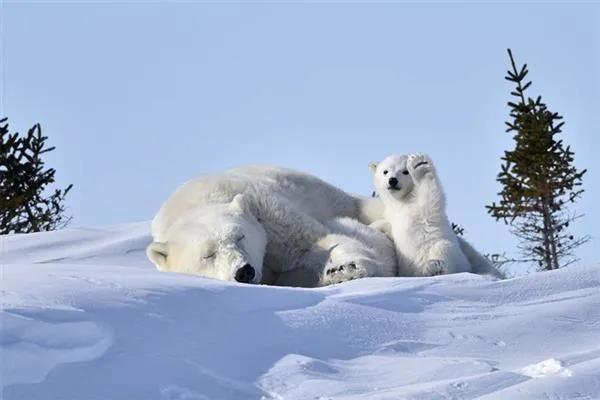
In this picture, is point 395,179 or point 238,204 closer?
point 238,204

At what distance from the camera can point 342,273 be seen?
6.91 meters

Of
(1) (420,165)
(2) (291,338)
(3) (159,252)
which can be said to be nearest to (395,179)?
(1) (420,165)

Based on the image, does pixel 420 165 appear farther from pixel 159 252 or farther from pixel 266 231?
pixel 159 252

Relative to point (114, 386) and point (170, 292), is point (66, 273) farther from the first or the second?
point (114, 386)

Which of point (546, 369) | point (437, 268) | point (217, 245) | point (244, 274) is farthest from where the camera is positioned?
point (437, 268)

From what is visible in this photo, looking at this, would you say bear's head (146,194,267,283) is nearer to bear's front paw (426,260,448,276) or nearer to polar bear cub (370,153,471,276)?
polar bear cub (370,153,471,276)

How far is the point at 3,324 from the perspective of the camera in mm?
4266

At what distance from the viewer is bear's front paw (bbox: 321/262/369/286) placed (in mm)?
6848

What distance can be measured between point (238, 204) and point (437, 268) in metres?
1.44

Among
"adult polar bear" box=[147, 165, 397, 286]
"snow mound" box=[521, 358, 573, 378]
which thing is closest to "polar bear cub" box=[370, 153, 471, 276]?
"adult polar bear" box=[147, 165, 397, 286]

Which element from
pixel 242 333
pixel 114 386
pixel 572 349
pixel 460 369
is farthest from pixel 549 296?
pixel 114 386

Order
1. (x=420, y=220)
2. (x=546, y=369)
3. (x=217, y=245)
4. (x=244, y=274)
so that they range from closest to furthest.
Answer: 1. (x=546, y=369)
2. (x=244, y=274)
3. (x=217, y=245)
4. (x=420, y=220)

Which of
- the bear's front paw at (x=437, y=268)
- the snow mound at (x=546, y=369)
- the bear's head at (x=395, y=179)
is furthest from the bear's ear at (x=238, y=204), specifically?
the snow mound at (x=546, y=369)

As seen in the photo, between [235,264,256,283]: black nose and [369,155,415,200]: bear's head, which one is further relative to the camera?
[369,155,415,200]: bear's head
